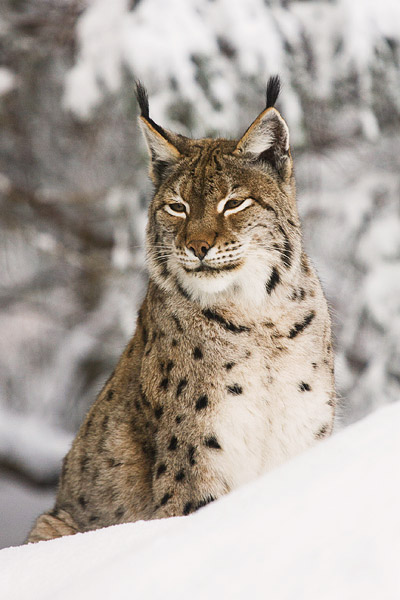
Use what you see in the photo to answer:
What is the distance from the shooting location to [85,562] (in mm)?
1741

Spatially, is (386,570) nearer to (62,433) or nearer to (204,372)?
(204,372)

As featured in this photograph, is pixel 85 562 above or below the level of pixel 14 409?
above

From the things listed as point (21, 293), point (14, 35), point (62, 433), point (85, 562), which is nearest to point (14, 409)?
point (62, 433)

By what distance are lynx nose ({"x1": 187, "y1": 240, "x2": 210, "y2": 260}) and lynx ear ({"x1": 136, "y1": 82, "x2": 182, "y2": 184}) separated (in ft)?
1.71

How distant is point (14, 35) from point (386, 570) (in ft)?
21.6

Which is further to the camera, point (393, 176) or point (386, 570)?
point (393, 176)

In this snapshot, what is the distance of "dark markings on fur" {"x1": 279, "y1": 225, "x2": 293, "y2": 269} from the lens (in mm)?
3203

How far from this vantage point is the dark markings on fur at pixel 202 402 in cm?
300

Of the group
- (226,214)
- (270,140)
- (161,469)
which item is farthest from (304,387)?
(270,140)

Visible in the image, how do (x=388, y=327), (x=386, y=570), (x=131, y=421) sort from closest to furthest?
(x=386, y=570), (x=131, y=421), (x=388, y=327)

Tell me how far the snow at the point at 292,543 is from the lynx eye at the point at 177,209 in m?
1.67

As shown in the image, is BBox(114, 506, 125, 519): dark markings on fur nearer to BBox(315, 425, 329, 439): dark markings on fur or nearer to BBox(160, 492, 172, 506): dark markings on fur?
BBox(160, 492, 172, 506): dark markings on fur

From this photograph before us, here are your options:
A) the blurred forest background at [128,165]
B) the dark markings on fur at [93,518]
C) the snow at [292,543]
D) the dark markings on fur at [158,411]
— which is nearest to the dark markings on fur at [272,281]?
the dark markings on fur at [158,411]


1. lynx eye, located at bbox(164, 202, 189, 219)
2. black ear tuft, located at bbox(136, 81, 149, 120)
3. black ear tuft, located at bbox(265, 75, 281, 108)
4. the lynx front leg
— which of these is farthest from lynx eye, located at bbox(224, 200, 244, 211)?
the lynx front leg
